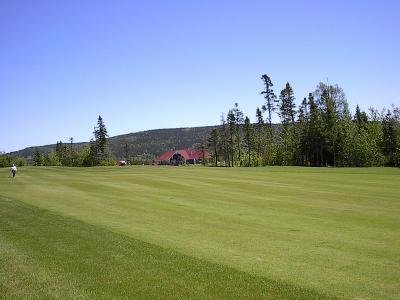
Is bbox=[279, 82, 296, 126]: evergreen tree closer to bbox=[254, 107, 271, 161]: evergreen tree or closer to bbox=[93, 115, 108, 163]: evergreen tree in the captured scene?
bbox=[254, 107, 271, 161]: evergreen tree

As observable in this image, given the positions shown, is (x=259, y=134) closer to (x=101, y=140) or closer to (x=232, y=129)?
(x=232, y=129)

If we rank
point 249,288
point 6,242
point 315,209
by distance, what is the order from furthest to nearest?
point 315,209 < point 6,242 < point 249,288

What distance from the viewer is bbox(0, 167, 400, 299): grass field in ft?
28.1

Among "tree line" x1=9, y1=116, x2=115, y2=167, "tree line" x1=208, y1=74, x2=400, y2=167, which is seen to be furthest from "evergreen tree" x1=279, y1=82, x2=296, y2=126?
"tree line" x1=9, y1=116, x2=115, y2=167

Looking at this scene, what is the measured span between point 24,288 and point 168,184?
24.5 metres

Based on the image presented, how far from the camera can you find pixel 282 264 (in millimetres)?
10180

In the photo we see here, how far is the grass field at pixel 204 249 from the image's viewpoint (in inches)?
337

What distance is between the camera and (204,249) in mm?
11930

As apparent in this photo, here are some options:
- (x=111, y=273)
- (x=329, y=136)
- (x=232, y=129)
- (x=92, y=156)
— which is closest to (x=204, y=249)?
(x=111, y=273)

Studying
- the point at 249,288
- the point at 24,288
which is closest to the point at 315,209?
the point at 249,288

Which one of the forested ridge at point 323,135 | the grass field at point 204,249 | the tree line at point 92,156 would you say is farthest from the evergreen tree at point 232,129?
the grass field at point 204,249

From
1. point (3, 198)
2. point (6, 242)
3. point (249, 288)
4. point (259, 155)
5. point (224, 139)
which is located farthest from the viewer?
point (224, 139)

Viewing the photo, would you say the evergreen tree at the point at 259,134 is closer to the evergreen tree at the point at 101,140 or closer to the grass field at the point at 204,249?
the evergreen tree at the point at 101,140

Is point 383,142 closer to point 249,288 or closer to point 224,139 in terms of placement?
point 224,139
